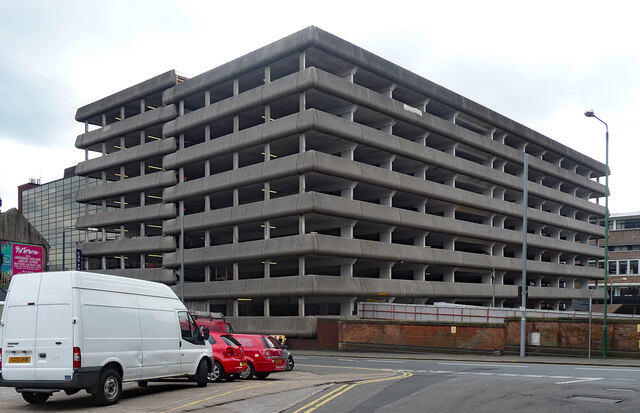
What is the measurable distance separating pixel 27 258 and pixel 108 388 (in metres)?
28.7

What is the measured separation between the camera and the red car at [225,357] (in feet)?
63.9

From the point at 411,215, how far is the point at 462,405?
40543 mm

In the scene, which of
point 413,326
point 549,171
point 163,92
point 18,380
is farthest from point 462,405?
point 549,171

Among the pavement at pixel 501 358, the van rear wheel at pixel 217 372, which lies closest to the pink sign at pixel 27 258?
the pavement at pixel 501 358

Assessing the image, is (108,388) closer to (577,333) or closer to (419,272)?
(577,333)

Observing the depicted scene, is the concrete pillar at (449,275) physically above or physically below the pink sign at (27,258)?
below

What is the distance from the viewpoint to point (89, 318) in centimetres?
1351

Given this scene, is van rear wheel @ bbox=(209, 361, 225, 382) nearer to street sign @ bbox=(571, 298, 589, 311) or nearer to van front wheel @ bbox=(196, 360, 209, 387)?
van front wheel @ bbox=(196, 360, 209, 387)

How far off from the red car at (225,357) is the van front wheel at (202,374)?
1.40 meters

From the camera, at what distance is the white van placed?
43.3 ft

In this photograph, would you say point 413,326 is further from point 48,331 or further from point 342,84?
point 48,331

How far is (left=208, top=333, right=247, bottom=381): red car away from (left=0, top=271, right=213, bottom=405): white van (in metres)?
4.40

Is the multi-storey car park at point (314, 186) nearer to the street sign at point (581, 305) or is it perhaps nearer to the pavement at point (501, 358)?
the pavement at point (501, 358)

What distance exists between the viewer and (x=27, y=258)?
39250 mm
